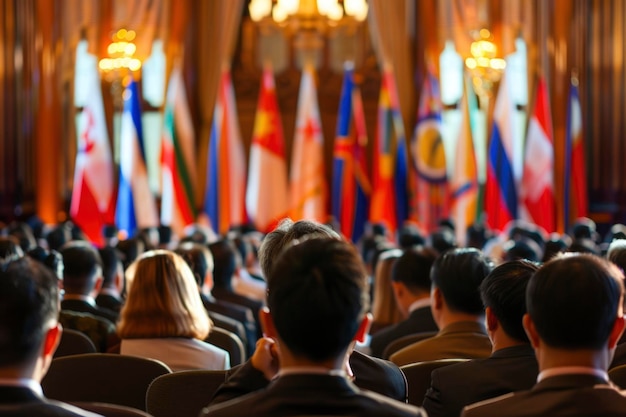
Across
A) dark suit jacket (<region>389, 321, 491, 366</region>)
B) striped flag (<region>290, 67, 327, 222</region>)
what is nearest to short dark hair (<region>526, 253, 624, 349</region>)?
dark suit jacket (<region>389, 321, 491, 366</region>)

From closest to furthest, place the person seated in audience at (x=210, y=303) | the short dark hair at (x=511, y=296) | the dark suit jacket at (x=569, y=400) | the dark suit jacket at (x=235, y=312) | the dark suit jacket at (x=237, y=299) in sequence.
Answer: the dark suit jacket at (x=569, y=400)
the short dark hair at (x=511, y=296)
the person seated in audience at (x=210, y=303)
the dark suit jacket at (x=235, y=312)
the dark suit jacket at (x=237, y=299)

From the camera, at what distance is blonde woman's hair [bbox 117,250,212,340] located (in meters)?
4.36

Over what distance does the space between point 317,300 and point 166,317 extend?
Result: 2.24 metres

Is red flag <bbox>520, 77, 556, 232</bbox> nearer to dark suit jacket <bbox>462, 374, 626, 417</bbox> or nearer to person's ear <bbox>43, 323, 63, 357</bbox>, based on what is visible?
dark suit jacket <bbox>462, 374, 626, 417</bbox>

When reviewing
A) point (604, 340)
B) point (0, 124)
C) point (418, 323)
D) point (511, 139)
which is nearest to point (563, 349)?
point (604, 340)

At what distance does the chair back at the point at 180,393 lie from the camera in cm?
357

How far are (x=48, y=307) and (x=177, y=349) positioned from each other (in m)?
2.14

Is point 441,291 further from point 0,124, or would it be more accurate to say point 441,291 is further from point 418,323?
point 0,124

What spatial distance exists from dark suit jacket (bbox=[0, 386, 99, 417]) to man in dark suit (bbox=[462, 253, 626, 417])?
3.29 feet

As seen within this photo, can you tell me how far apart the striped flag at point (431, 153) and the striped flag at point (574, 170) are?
62.6 inches

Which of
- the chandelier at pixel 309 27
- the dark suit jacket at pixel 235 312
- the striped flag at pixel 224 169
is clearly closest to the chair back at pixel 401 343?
the dark suit jacket at pixel 235 312

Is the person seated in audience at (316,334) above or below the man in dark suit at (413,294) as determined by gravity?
above

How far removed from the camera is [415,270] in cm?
575

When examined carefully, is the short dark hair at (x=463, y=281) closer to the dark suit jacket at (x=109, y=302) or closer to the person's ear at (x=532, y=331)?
the person's ear at (x=532, y=331)
